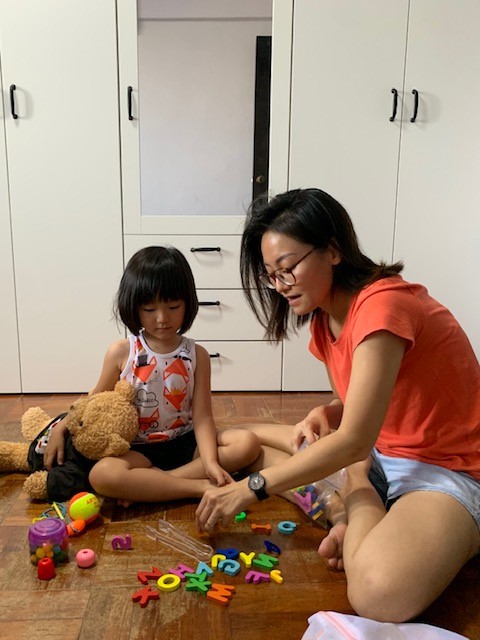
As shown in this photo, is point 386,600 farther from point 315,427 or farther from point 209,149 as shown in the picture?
point 209,149

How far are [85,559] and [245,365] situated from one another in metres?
1.27

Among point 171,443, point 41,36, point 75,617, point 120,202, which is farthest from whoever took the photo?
point 120,202

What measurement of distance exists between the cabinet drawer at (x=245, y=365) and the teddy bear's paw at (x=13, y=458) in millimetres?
904

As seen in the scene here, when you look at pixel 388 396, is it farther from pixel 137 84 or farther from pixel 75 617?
pixel 137 84

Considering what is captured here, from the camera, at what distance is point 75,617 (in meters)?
0.88

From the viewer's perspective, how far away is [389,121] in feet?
6.78

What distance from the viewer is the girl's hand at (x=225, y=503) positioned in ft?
3.10

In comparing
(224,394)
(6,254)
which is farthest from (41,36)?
(224,394)

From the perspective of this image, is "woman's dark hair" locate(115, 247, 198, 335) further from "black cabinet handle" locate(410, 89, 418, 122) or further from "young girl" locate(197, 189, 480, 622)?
"black cabinet handle" locate(410, 89, 418, 122)

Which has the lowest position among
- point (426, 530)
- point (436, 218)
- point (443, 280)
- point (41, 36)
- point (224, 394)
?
point (224, 394)

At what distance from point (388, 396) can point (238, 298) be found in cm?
129

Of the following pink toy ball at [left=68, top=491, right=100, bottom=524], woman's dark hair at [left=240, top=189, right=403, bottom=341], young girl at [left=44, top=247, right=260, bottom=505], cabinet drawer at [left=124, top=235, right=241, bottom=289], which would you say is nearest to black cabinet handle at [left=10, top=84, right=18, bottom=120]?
cabinet drawer at [left=124, top=235, right=241, bottom=289]

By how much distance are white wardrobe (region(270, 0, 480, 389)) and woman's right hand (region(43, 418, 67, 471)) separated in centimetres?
109

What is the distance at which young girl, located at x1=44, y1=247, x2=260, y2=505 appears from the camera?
4.04 ft
